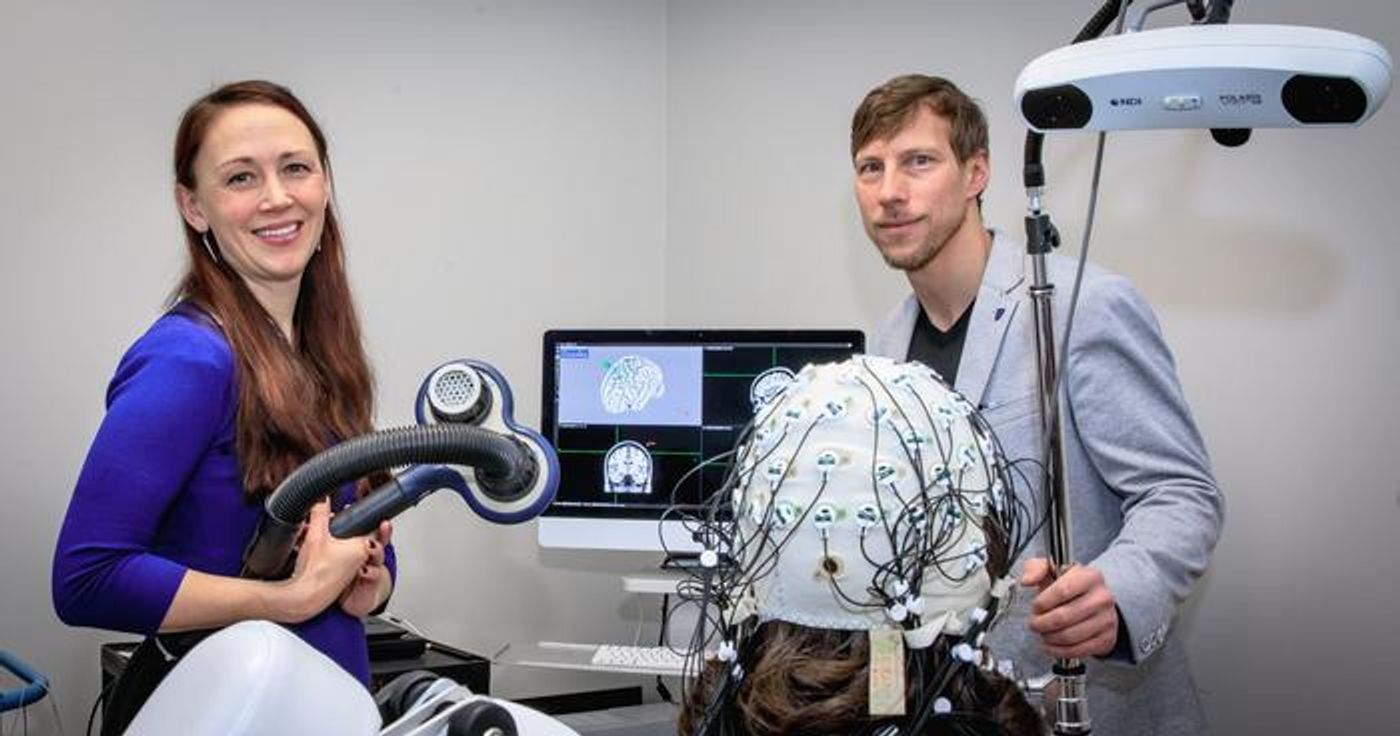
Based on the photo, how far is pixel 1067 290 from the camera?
201cm

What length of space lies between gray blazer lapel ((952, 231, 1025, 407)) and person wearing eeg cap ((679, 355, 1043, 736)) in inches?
38.6

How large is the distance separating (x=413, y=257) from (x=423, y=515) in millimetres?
595

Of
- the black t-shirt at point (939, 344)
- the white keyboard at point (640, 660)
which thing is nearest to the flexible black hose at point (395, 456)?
the black t-shirt at point (939, 344)

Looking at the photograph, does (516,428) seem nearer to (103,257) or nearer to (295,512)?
(295,512)

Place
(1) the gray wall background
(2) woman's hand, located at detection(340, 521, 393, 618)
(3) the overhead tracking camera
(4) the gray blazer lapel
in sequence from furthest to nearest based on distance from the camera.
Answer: (1) the gray wall background
(4) the gray blazer lapel
(2) woman's hand, located at detection(340, 521, 393, 618)
(3) the overhead tracking camera

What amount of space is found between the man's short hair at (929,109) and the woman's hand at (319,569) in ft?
3.65

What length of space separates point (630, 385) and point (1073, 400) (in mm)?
1151

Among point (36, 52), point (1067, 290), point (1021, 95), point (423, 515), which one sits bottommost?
point (423, 515)

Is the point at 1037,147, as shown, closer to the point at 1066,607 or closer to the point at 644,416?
the point at 1066,607

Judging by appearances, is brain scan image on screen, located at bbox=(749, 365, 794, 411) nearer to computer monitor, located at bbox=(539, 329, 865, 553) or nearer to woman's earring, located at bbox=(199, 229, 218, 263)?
computer monitor, located at bbox=(539, 329, 865, 553)

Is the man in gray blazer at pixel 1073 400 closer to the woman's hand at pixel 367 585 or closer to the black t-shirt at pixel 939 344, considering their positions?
the black t-shirt at pixel 939 344

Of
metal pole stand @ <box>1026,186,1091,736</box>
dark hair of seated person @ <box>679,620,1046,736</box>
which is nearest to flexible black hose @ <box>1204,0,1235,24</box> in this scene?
metal pole stand @ <box>1026,186,1091,736</box>

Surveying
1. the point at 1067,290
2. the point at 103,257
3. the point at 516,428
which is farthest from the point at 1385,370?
the point at 103,257

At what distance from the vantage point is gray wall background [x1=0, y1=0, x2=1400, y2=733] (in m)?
2.46
